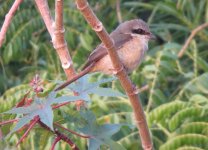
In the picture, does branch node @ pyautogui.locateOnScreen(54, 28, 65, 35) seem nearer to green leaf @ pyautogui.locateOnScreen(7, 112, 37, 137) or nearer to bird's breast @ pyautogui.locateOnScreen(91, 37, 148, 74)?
green leaf @ pyautogui.locateOnScreen(7, 112, 37, 137)

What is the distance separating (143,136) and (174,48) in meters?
1.87

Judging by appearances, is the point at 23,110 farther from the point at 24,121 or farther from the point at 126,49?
the point at 126,49

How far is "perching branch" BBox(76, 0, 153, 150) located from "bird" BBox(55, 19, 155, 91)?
0.71m

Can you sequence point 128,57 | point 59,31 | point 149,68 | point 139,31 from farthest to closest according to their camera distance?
point 149,68 < point 139,31 < point 128,57 < point 59,31

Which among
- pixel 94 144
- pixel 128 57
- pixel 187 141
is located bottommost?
pixel 187 141

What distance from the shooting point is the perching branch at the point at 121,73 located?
4.79 feet

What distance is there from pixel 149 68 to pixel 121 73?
5.28 ft

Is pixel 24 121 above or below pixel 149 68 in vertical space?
above

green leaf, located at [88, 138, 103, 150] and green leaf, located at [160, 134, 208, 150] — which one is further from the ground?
green leaf, located at [88, 138, 103, 150]

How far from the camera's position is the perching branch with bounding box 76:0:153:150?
1460 millimetres

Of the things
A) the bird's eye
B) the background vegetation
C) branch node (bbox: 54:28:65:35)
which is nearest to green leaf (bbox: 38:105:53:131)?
branch node (bbox: 54:28:65:35)

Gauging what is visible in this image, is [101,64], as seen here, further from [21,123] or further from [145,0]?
[145,0]

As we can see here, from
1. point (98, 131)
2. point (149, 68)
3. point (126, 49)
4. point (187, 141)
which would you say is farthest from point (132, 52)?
point (98, 131)

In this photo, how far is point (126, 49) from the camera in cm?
254
